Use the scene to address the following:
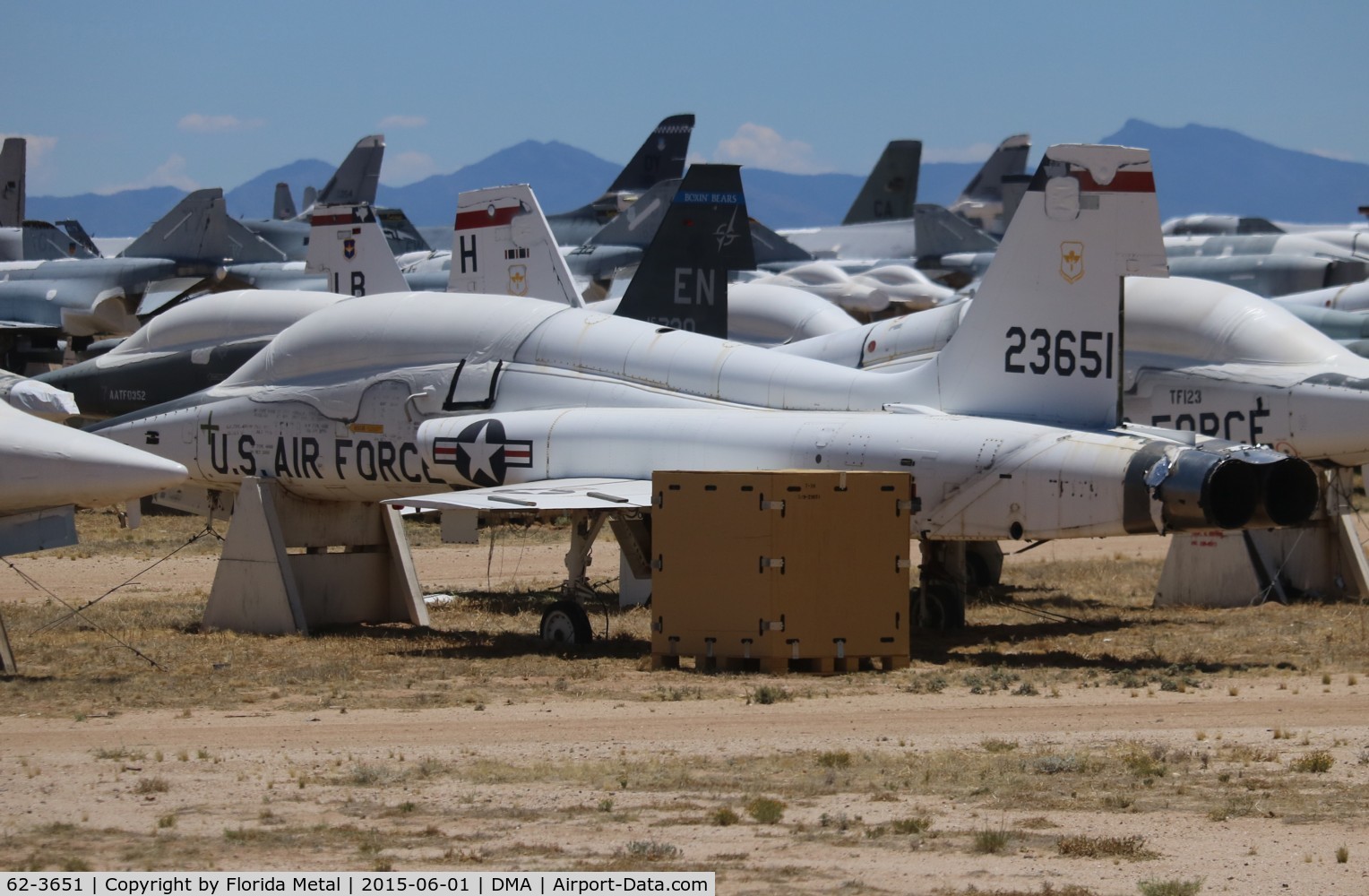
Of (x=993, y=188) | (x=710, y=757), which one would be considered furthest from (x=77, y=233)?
(x=710, y=757)

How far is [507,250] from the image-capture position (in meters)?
25.6

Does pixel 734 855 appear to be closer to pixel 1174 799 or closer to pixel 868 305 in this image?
pixel 1174 799

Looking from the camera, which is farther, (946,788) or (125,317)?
(125,317)

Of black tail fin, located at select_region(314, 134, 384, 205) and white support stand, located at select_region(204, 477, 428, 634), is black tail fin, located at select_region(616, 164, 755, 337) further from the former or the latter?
black tail fin, located at select_region(314, 134, 384, 205)

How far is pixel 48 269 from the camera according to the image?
177 feet

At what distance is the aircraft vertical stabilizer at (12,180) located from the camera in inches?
3036

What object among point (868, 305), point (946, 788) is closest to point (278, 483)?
point (946, 788)

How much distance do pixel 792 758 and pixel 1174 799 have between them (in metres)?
2.24

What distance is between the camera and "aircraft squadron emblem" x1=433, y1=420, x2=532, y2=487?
16.4 m

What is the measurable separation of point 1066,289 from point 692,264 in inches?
329

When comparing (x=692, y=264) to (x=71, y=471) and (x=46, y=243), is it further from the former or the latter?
(x=46, y=243)

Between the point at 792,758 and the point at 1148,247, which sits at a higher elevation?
the point at 1148,247

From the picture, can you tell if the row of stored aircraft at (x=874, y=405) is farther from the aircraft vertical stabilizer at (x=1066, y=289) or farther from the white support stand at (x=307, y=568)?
the white support stand at (x=307, y=568)

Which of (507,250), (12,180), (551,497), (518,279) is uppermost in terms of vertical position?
(12,180)
